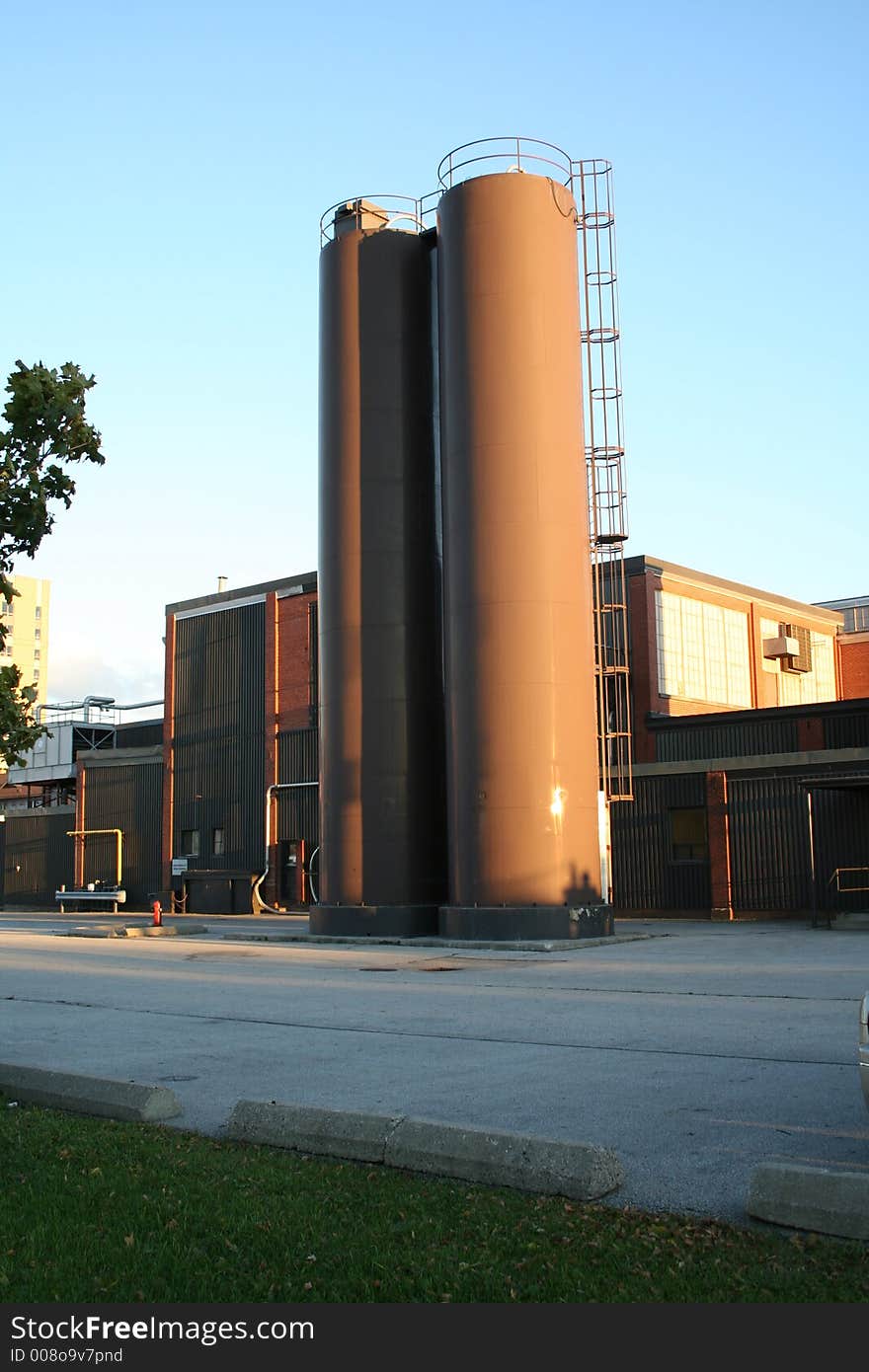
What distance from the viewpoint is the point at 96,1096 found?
9.91m

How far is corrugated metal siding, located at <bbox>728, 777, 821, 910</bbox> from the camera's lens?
35.1 metres

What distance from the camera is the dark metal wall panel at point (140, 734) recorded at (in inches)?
2418

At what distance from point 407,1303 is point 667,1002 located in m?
12.3

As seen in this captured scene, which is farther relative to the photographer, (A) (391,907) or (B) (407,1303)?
(A) (391,907)

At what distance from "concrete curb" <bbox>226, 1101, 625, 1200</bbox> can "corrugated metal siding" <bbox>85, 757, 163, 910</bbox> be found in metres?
44.5

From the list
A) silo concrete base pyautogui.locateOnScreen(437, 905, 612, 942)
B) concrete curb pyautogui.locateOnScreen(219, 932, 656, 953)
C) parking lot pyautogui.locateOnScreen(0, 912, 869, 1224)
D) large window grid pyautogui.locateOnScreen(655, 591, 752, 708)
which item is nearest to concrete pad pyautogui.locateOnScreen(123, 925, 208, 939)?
concrete curb pyautogui.locateOnScreen(219, 932, 656, 953)

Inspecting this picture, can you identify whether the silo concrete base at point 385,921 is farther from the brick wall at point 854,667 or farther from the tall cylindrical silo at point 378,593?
the brick wall at point 854,667

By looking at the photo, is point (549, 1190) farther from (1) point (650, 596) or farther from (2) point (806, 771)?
(1) point (650, 596)

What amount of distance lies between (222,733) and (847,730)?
22443 millimetres

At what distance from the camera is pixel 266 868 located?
154ft

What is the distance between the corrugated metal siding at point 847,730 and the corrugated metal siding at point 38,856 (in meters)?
32.2

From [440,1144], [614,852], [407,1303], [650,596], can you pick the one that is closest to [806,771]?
[614,852]

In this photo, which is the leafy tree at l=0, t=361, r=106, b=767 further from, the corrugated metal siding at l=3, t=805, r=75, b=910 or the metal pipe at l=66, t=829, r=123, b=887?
the corrugated metal siding at l=3, t=805, r=75, b=910

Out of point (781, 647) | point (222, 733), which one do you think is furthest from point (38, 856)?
point (781, 647)
